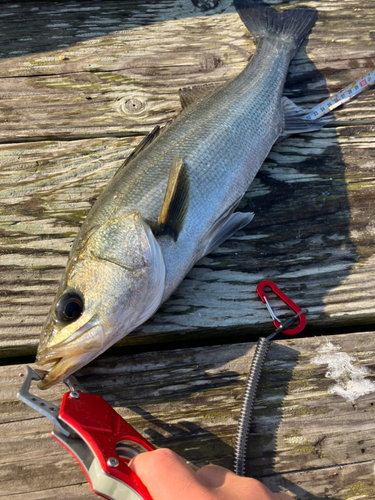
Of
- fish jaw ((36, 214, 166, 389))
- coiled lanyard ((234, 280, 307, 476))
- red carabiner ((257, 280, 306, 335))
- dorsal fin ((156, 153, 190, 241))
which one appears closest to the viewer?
fish jaw ((36, 214, 166, 389))

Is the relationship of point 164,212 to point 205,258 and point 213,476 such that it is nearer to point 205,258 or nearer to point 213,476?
point 205,258

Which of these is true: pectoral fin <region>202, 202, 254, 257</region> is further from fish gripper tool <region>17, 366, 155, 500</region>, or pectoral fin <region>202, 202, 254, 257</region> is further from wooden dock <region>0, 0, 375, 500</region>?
fish gripper tool <region>17, 366, 155, 500</region>

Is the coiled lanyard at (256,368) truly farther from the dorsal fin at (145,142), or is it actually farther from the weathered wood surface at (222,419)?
the dorsal fin at (145,142)

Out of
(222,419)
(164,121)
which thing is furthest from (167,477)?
(164,121)

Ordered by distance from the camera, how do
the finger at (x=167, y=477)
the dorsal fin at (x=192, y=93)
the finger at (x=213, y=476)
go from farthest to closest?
the dorsal fin at (x=192, y=93)
the finger at (x=213, y=476)
the finger at (x=167, y=477)

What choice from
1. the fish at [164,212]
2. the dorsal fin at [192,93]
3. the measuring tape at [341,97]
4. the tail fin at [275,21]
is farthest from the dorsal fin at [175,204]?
the tail fin at [275,21]

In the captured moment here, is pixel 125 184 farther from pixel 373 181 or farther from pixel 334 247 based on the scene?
pixel 373 181

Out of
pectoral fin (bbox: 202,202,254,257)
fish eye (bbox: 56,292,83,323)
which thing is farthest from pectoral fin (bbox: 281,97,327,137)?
fish eye (bbox: 56,292,83,323)

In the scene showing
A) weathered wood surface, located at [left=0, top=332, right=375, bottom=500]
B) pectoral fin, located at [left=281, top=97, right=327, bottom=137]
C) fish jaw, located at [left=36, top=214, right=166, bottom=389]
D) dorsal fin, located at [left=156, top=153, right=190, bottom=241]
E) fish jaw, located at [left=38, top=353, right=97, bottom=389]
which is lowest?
weathered wood surface, located at [left=0, top=332, right=375, bottom=500]

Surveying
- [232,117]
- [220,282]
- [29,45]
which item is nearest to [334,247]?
[220,282]

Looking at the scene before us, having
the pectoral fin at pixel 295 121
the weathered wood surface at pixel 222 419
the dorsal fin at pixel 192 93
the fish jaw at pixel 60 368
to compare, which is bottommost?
the weathered wood surface at pixel 222 419
